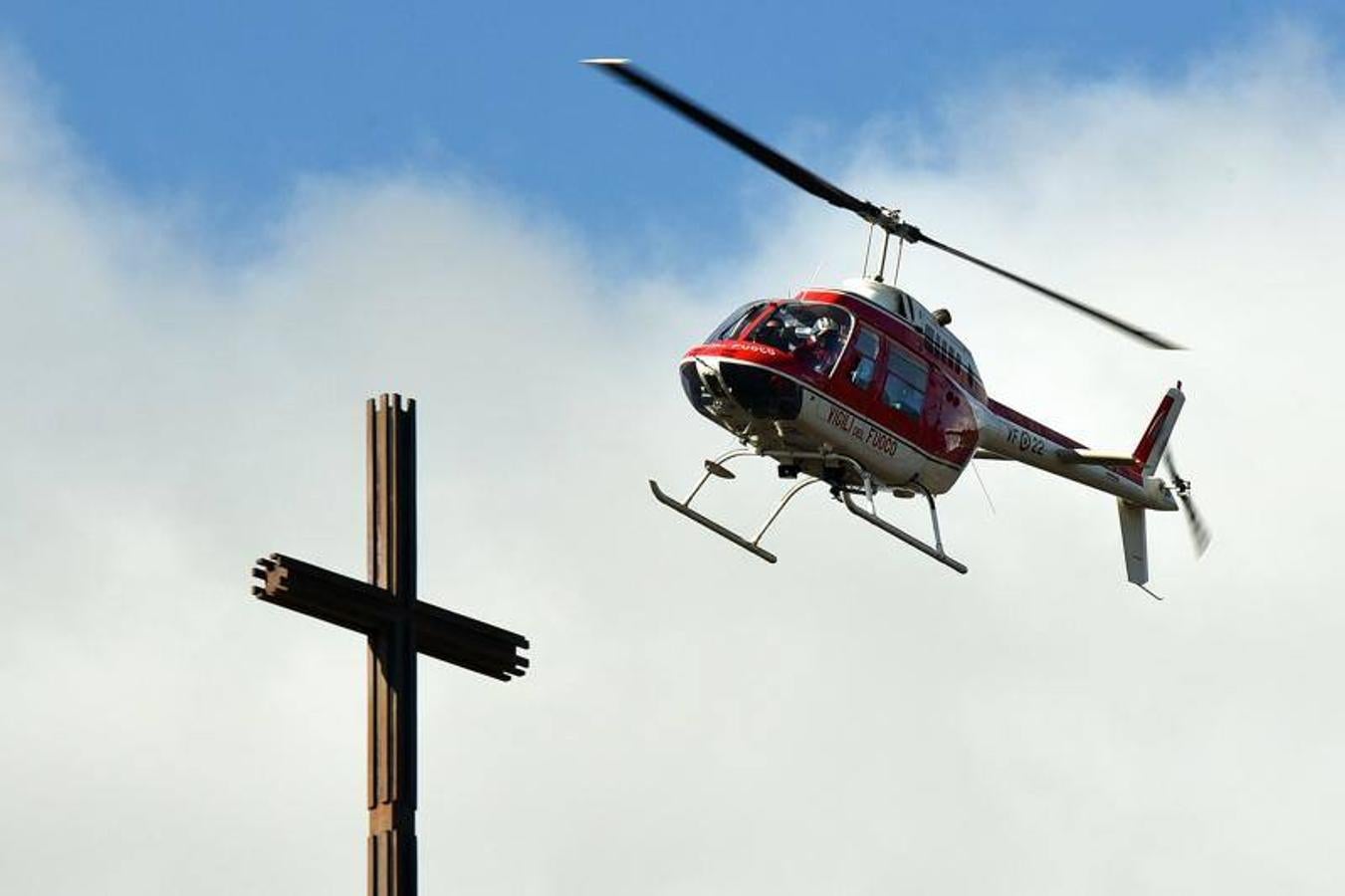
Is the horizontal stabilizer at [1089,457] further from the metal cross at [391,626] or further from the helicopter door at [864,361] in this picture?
the metal cross at [391,626]

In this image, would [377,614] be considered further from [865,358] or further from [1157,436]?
[1157,436]

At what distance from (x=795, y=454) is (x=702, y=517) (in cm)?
109

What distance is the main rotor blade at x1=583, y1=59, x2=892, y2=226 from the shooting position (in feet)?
82.5

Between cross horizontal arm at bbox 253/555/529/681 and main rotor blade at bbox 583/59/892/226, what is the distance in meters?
5.51

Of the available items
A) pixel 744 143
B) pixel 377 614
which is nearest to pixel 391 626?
pixel 377 614

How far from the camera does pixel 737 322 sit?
94.7 ft

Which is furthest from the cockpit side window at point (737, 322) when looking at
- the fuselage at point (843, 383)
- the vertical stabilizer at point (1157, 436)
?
the vertical stabilizer at point (1157, 436)

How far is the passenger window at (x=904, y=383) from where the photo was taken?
2955 centimetres

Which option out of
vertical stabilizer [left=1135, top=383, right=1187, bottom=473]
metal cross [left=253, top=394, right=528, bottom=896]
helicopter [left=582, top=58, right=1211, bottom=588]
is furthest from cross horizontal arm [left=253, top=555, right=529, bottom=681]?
vertical stabilizer [left=1135, top=383, right=1187, bottom=473]

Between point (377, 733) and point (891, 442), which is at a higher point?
point (891, 442)

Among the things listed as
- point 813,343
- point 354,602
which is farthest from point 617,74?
point 354,602

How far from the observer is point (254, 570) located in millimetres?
19406

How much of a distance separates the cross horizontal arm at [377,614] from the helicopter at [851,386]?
7048 mm

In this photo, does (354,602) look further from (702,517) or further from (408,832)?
(702,517)
